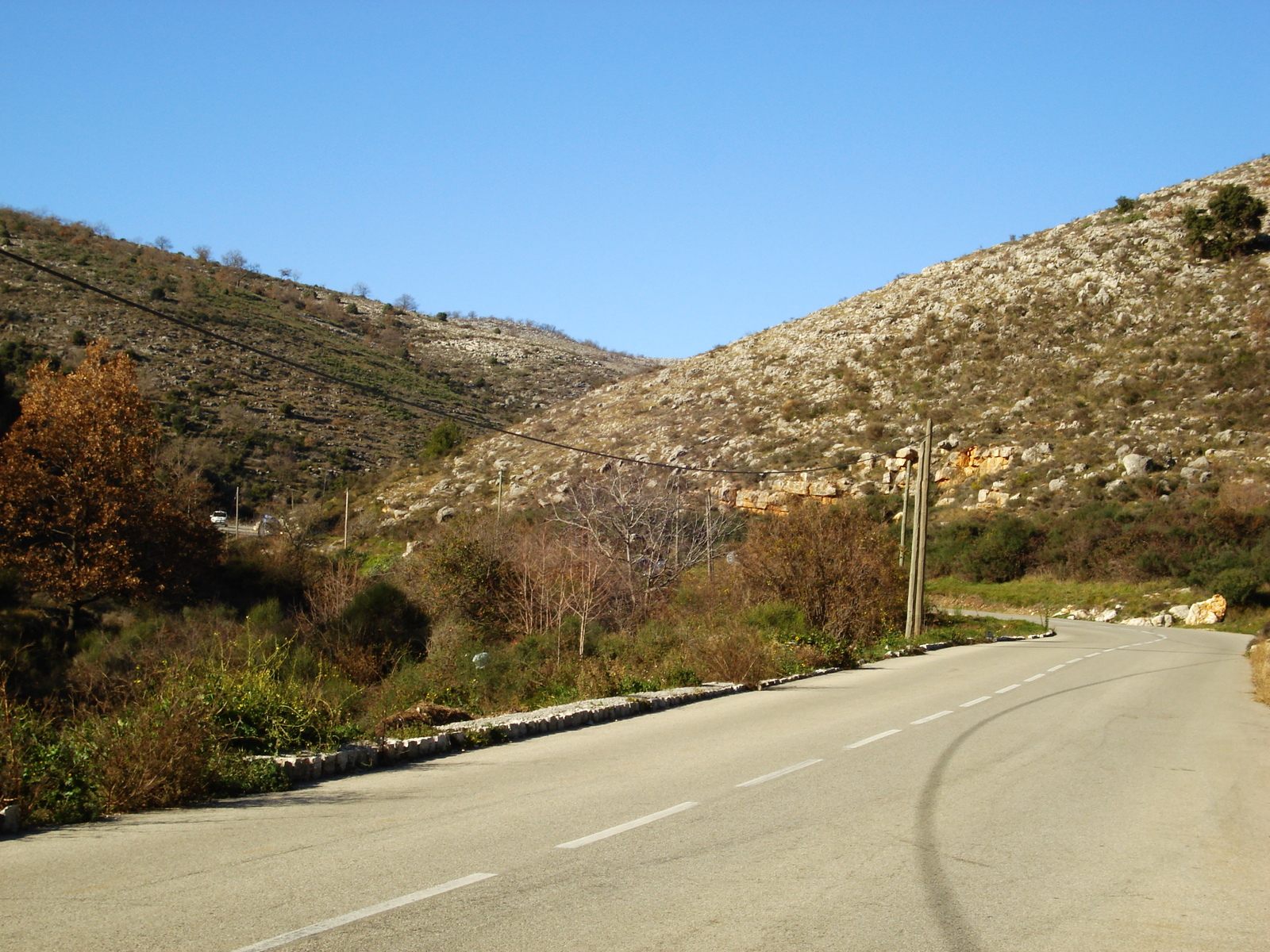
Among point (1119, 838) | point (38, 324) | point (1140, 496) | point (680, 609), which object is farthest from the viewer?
point (38, 324)

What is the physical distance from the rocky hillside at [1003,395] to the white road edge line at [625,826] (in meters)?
42.6

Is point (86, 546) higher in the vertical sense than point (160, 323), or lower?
lower

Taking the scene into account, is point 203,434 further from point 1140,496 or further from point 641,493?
point 1140,496

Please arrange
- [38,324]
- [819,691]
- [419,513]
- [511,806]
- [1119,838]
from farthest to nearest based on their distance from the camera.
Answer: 1. [38,324]
2. [419,513]
3. [819,691]
4. [511,806]
5. [1119,838]

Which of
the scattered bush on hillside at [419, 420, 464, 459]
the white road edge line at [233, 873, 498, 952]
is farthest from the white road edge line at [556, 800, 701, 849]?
the scattered bush on hillside at [419, 420, 464, 459]

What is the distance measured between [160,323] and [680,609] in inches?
1894

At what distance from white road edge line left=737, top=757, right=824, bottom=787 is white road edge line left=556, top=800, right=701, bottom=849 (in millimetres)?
939

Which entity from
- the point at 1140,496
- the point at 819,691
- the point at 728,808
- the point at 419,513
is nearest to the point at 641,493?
the point at 419,513

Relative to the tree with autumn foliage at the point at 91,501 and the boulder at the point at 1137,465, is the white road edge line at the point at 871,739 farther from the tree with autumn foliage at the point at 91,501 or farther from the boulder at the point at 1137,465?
the boulder at the point at 1137,465

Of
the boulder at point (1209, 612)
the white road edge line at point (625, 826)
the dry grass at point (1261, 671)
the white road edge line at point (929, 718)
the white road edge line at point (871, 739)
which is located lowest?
the boulder at point (1209, 612)

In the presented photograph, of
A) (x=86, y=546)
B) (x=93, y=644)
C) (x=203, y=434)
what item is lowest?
(x=93, y=644)

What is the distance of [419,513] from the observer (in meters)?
51.8

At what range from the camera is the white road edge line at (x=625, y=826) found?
20.8ft

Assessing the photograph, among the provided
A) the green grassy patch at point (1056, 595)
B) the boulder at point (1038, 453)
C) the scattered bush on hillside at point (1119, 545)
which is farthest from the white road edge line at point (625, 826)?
the boulder at point (1038, 453)
